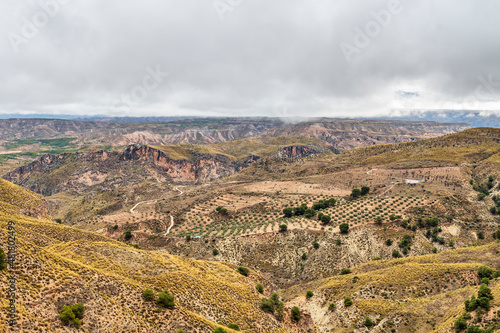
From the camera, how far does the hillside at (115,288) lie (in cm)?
2355

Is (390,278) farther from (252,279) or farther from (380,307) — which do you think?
(252,279)

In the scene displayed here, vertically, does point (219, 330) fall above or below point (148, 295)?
below

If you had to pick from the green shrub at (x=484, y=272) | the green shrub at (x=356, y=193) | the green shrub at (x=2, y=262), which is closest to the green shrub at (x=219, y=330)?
the green shrub at (x=2, y=262)

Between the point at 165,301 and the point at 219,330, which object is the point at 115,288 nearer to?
the point at 165,301

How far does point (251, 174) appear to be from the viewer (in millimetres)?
171375

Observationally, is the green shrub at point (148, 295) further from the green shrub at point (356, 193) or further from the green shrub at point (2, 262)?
the green shrub at point (356, 193)

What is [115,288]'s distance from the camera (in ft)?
95.1

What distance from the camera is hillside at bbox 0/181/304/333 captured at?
23547 millimetres

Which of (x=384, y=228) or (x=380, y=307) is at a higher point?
(x=384, y=228)

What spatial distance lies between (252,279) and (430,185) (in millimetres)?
81484

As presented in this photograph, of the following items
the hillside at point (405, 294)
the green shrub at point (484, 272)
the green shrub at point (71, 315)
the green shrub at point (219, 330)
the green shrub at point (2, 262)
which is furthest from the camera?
the green shrub at point (484, 272)

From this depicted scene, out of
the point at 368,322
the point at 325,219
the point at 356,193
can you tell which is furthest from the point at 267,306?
the point at 356,193

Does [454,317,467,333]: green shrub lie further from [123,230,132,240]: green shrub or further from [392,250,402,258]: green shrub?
[123,230,132,240]: green shrub

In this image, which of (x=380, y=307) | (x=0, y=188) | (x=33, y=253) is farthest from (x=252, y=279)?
(x=0, y=188)
